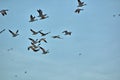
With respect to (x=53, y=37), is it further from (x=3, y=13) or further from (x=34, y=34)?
(x=3, y=13)

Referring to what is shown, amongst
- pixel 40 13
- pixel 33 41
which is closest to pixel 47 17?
pixel 40 13

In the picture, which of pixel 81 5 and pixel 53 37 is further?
pixel 53 37

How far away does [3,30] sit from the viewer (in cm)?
7531

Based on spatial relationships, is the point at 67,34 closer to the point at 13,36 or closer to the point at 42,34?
the point at 42,34

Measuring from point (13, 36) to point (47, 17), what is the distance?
802 centimetres

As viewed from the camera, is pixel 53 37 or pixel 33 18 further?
pixel 53 37

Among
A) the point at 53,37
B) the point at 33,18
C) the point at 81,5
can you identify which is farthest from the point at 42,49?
the point at 81,5

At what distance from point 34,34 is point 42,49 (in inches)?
211

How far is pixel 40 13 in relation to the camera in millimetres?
72938

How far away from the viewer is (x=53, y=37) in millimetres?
79125

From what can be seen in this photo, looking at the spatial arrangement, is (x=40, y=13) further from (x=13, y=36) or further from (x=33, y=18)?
(x=13, y=36)

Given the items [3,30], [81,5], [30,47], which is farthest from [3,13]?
[81,5]

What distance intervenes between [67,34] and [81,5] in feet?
26.9

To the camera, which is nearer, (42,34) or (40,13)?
(40,13)
